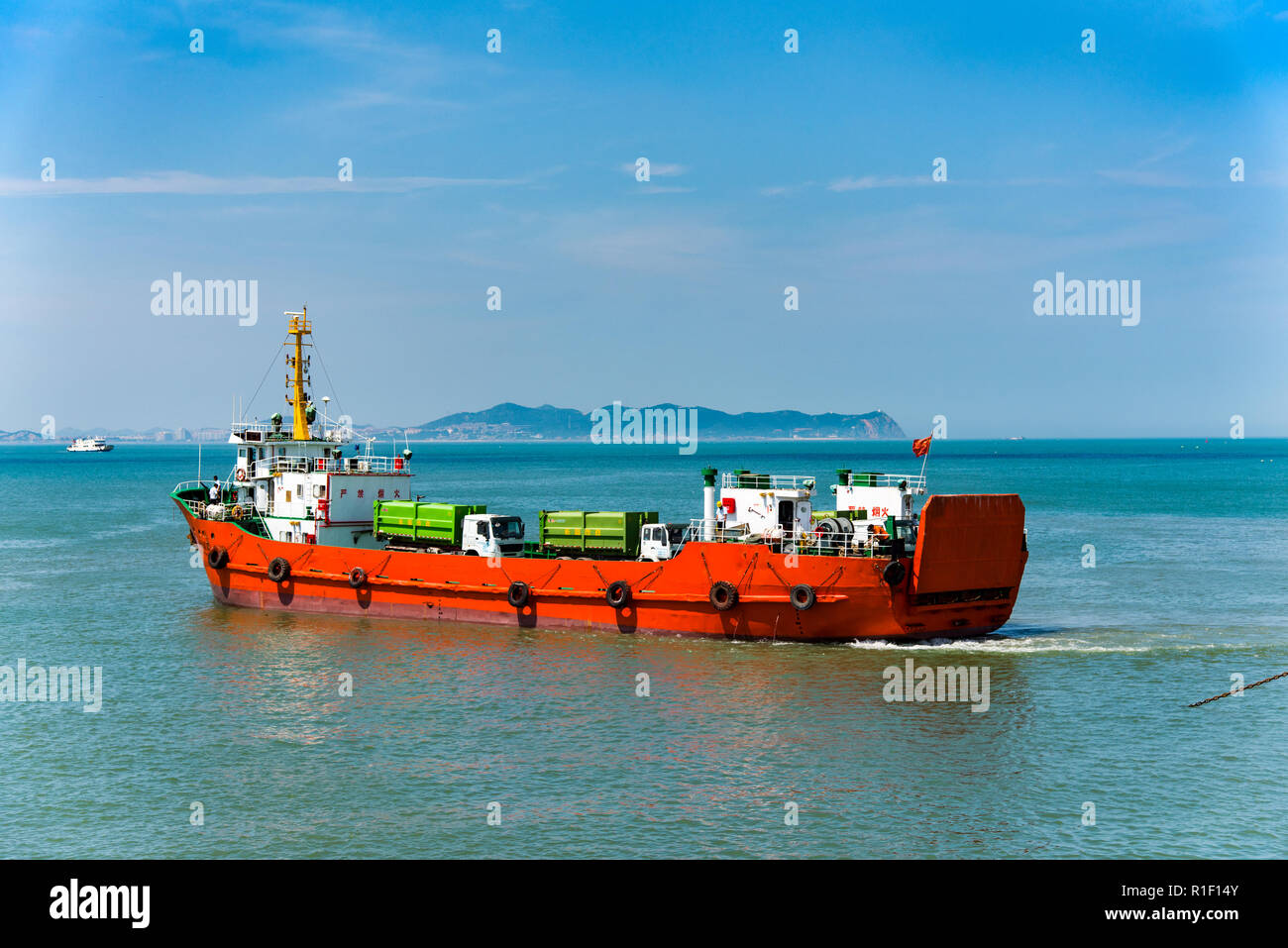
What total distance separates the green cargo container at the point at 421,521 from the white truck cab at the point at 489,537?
1.28ft

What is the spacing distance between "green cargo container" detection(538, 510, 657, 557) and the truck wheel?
210cm

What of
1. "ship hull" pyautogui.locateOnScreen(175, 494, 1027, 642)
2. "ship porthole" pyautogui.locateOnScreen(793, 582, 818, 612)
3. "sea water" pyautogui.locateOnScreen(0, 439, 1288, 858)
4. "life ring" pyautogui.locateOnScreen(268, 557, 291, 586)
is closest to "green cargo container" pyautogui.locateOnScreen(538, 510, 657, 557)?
"ship hull" pyautogui.locateOnScreen(175, 494, 1027, 642)

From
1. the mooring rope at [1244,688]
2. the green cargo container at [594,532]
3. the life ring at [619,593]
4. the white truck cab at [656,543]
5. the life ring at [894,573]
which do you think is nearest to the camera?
the mooring rope at [1244,688]

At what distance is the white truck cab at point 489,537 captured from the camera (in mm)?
37438

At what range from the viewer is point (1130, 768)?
21984 millimetres

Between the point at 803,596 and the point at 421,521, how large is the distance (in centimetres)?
1510

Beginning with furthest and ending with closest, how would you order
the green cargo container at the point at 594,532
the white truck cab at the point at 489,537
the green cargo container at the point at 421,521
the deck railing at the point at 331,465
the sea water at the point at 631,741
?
1. the deck railing at the point at 331,465
2. the green cargo container at the point at 421,521
3. the white truck cab at the point at 489,537
4. the green cargo container at the point at 594,532
5. the sea water at the point at 631,741

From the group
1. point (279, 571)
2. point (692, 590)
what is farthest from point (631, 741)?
point (279, 571)

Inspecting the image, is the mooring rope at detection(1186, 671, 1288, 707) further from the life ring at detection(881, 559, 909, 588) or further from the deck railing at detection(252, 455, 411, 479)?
the deck railing at detection(252, 455, 411, 479)

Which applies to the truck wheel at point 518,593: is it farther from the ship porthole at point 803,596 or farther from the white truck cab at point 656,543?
the ship porthole at point 803,596

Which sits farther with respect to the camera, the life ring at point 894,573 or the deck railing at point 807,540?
the deck railing at point 807,540

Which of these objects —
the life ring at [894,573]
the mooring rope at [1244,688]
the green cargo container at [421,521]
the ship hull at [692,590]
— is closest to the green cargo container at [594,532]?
the ship hull at [692,590]

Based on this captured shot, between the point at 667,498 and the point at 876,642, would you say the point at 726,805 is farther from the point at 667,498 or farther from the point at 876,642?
the point at 667,498

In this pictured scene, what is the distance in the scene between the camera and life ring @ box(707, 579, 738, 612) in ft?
106
